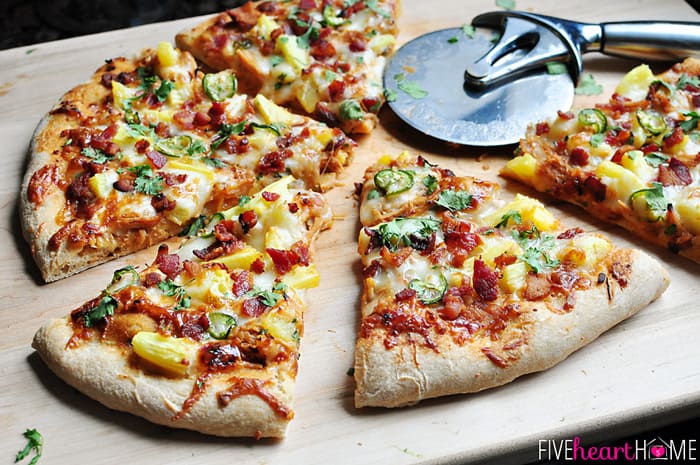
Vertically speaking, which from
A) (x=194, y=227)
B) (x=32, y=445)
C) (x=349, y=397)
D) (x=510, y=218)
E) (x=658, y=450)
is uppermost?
(x=510, y=218)

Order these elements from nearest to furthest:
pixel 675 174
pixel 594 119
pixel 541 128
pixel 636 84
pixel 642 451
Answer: pixel 642 451, pixel 675 174, pixel 594 119, pixel 541 128, pixel 636 84

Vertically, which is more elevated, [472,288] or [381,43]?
[381,43]

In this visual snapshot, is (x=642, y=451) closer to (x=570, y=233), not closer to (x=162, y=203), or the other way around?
(x=570, y=233)

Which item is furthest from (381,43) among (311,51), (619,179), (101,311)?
(101,311)

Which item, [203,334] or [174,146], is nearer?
[203,334]

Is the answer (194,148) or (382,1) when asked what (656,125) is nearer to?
(382,1)

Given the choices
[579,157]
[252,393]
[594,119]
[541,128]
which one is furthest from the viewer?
[541,128]
